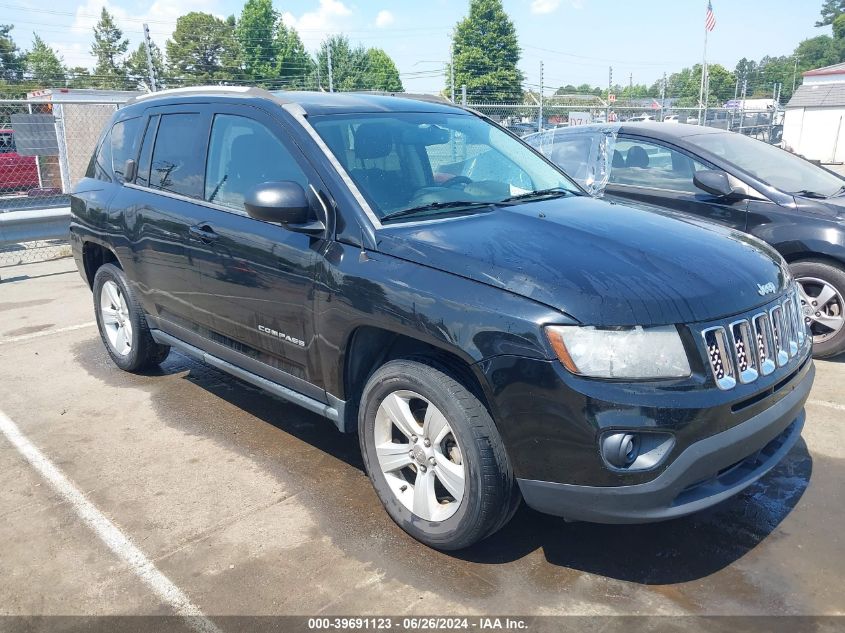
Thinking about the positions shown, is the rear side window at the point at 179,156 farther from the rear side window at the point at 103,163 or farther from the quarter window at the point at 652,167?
the quarter window at the point at 652,167

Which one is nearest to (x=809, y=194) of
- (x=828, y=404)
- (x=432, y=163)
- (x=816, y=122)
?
(x=828, y=404)

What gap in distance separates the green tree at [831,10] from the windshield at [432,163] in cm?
16498

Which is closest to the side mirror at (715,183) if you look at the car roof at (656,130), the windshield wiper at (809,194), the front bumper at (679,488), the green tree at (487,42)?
the windshield wiper at (809,194)

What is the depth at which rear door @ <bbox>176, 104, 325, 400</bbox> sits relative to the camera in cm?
351

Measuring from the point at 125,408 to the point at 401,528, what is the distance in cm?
249

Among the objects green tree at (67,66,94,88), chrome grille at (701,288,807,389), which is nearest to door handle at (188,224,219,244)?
chrome grille at (701,288,807,389)

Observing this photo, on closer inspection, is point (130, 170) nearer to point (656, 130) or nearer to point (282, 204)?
point (282, 204)

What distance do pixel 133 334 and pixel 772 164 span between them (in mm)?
5220

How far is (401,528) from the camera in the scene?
329 cm

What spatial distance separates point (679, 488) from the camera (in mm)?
2617

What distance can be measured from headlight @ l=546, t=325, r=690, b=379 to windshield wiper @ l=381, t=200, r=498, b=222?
Answer: 3.51 ft

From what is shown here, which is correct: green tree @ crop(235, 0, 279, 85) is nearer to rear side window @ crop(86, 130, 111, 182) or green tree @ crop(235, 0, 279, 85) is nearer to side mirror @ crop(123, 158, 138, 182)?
rear side window @ crop(86, 130, 111, 182)

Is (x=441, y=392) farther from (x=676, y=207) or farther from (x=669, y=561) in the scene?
(x=676, y=207)

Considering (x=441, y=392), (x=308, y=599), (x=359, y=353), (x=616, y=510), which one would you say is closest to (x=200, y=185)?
(x=359, y=353)
